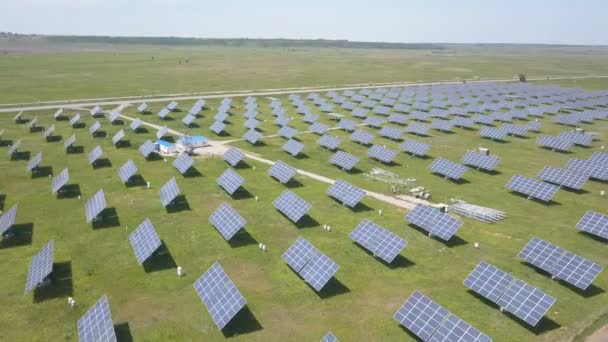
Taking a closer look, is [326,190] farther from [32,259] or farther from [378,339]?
[32,259]

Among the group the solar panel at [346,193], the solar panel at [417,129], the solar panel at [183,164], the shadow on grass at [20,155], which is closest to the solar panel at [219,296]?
the solar panel at [346,193]

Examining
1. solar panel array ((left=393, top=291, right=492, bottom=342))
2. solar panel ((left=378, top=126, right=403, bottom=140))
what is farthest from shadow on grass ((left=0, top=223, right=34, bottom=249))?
solar panel ((left=378, top=126, right=403, bottom=140))

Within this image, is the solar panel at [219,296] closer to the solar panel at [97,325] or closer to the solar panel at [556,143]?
the solar panel at [97,325]

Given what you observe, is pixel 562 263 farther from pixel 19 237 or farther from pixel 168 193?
pixel 19 237

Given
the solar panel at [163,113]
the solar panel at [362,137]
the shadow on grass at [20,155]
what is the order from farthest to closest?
the solar panel at [163,113] < the solar panel at [362,137] < the shadow on grass at [20,155]

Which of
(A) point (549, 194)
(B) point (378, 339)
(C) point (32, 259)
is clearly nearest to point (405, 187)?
(A) point (549, 194)

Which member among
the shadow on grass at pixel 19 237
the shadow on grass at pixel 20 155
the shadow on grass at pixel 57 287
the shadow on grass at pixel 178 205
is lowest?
the shadow on grass at pixel 20 155

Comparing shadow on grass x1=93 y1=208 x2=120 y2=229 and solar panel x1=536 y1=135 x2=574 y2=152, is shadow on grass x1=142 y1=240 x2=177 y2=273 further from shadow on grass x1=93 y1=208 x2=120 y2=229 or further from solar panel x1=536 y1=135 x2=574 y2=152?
solar panel x1=536 y1=135 x2=574 y2=152
